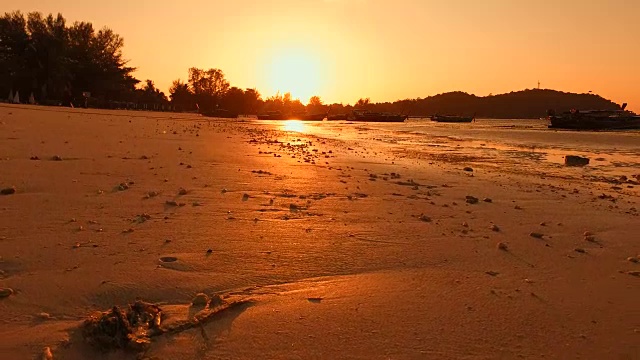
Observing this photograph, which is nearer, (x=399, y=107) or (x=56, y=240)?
(x=56, y=240)

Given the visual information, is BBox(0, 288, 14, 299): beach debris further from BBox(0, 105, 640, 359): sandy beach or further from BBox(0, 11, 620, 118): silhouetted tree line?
BBox(0, 11, 620, 118): silhouetted tree line

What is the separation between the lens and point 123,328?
2.21 metres

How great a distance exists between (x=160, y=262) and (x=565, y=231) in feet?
13.8

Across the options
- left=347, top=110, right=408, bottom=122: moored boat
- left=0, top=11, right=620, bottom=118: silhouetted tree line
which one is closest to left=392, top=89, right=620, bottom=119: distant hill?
left=347, top=110, right=408, bottom=122: moored boat

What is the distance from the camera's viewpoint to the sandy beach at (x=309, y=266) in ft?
7.82

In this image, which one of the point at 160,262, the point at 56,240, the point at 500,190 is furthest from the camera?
the point at 500,190

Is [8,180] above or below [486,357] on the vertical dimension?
above

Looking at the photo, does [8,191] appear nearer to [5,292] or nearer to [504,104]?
[5,292]

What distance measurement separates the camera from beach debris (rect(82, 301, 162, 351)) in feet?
7.04

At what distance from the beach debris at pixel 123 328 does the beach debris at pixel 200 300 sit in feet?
0.88

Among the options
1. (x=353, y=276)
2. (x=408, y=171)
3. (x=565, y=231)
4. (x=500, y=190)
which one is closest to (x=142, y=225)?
(x=353, y=276)

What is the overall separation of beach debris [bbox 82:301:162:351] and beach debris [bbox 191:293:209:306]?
27cm

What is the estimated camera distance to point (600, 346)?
2.47 metres

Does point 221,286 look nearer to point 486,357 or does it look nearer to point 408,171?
point 486,357
